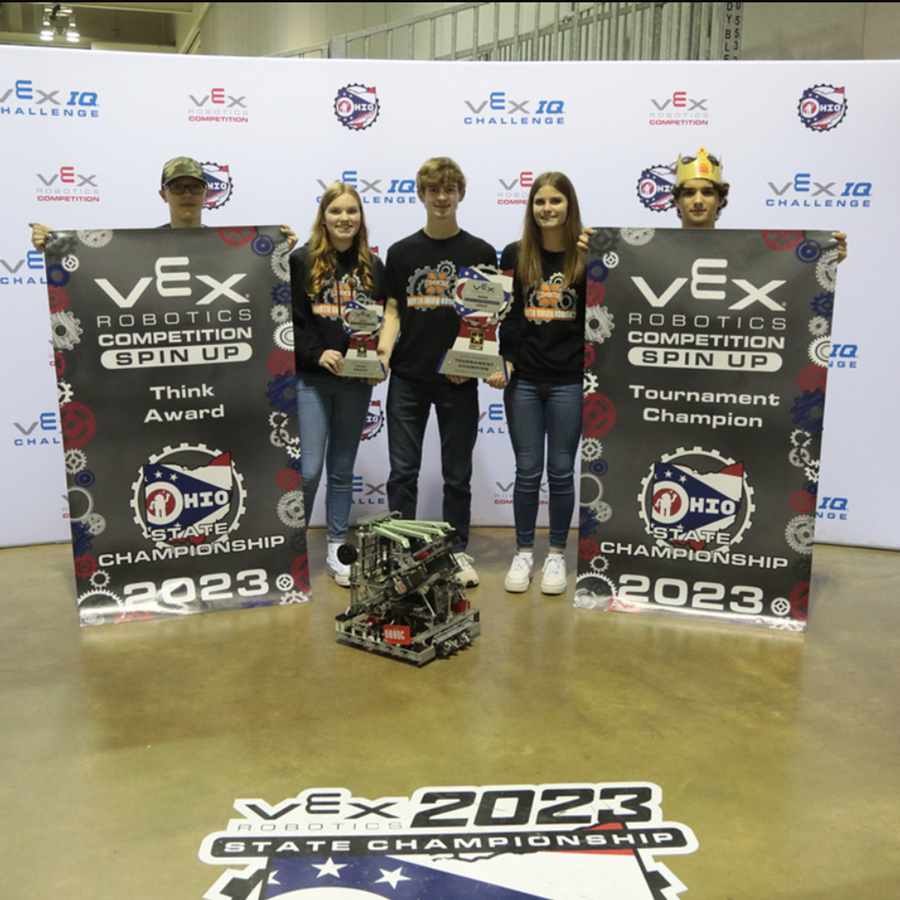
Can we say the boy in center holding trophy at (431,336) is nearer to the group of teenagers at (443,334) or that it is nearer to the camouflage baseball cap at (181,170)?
the group of teenagers at (443,334)

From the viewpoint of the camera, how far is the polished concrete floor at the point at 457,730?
204 cm

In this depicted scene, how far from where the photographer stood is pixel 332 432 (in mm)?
3678

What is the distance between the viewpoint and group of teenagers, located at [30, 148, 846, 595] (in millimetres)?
3379

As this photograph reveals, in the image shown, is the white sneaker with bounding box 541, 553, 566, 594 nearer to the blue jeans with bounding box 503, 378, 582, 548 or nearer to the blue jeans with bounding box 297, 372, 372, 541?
the blue jeans with bounding box 503, 378, 582, 548

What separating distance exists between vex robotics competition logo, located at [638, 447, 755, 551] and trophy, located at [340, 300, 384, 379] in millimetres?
1077

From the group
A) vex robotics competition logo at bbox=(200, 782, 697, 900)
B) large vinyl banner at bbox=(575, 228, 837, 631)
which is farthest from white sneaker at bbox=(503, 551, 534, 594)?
vex robotics competition logo at bbox=(200, 782, 697, 900)

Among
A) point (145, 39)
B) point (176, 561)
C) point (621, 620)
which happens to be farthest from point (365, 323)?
point (145, 39)

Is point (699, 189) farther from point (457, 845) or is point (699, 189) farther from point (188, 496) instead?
point (457, 845)

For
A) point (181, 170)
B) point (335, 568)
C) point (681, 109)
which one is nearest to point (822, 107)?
point (681, 109)

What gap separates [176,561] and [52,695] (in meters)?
0.71

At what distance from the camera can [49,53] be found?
383 cm

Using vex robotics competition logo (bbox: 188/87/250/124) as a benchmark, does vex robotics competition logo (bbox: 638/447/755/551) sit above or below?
below

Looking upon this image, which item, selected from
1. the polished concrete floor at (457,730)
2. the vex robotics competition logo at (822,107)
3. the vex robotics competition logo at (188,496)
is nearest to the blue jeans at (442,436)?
the polished concrete floor at (457,730)

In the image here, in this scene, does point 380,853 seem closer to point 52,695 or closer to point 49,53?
point 52,695
